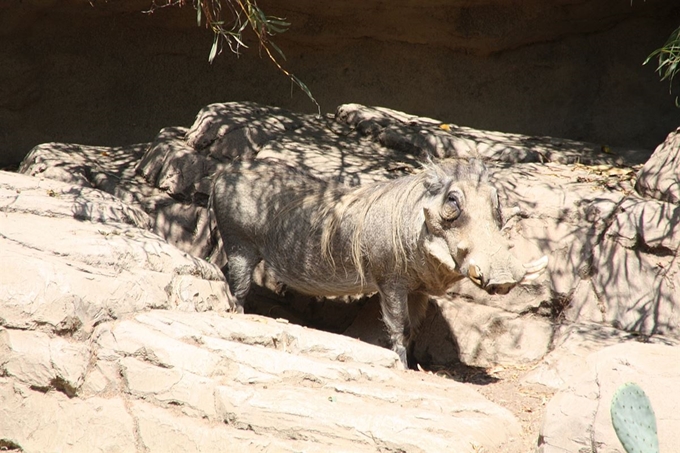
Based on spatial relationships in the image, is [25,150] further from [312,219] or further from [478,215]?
[478,215]

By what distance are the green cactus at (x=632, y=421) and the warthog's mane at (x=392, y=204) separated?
2.24 meters

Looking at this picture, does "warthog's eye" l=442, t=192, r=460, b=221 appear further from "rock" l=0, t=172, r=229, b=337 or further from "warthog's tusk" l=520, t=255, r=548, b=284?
"rock" l=0, t=172, r=229, b=337

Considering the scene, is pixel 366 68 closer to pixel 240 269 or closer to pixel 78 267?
pixel 240 269

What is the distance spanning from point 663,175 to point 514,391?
204 cm

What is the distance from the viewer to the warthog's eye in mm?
5078

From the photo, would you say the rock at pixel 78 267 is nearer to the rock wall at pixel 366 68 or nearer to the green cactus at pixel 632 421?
the green cactus at pixel 632 421

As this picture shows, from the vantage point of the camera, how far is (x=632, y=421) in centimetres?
318

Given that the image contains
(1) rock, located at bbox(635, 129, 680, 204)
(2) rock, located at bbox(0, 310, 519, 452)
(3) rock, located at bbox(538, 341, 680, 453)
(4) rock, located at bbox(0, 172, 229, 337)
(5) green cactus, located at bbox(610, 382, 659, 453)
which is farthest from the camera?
(1) rock, located at bbox(635, 129, 680, 204)

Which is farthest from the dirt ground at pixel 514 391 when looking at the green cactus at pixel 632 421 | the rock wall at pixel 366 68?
the rock wall at pixel 366 68

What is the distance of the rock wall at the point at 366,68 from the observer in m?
8.20

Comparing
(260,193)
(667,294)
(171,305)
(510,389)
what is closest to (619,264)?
(667,294)

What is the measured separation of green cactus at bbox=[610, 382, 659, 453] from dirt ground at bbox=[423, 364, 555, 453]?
3.63ft

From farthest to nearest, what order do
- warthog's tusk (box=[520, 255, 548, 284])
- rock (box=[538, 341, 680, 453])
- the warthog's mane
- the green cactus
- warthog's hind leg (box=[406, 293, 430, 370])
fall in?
warthog's hind leg (box=[406, 293, 430, 370]), the warthog's mane, warthog's tusk (box=[520, 255, 548, 284]), rock (box=[538, 341, 680, 453]), the green cactus

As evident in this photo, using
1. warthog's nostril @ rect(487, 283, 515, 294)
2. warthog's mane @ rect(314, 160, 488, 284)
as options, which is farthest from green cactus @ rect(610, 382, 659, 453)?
warthog's mane @ rect(314, 160, 488, 284)
